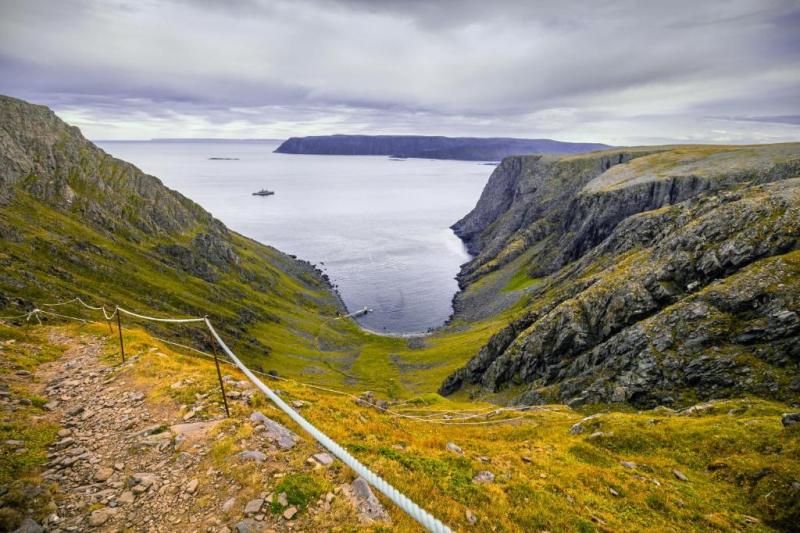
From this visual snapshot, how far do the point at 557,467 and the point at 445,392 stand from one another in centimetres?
7429

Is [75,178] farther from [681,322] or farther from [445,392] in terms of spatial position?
[681,322]

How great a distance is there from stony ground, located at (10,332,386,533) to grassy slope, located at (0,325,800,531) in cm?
44

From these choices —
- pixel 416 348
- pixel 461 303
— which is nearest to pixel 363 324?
pixel 416 348

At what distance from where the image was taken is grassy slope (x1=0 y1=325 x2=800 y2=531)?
12.8m

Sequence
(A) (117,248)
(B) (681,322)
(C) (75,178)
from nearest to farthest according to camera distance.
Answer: (B) (681,322) < (A) (117,248) < (C) (75,178)

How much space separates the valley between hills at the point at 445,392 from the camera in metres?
12.2

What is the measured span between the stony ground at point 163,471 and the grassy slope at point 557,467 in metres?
0.44

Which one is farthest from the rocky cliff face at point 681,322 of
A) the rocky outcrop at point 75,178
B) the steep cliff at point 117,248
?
the rocky outcrop at point 75,178

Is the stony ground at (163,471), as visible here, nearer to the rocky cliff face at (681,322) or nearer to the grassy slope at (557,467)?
the grassy slope at (557,467)

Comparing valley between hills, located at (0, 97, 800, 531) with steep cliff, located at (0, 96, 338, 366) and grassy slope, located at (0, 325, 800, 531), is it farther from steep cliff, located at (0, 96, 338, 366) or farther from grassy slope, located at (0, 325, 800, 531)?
steep cliff, located at (0, 96, 338, 366)

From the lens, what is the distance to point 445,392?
3570 inches

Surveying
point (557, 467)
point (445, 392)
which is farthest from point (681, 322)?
point (445, 392)

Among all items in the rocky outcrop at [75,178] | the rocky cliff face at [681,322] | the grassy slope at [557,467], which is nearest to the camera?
the grassy slope at [557,467]

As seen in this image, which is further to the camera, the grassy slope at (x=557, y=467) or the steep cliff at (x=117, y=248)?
the steep cliff at (x=117, y=248)
